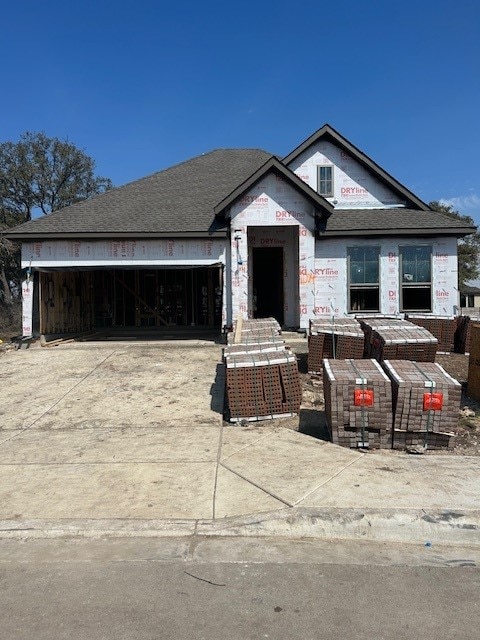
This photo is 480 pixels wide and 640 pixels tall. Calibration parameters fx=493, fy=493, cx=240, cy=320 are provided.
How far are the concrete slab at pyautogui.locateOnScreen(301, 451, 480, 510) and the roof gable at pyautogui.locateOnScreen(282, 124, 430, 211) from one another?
1228 cm

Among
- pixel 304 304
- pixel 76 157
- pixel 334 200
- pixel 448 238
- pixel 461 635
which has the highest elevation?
pixel 76 157

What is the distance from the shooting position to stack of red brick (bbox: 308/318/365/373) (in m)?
9.75

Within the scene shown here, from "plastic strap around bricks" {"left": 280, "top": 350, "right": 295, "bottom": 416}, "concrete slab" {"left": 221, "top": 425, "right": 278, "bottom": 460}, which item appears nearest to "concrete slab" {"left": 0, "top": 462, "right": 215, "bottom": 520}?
"concrete slab" {"left": 221, "top": 425, "right": 278, "bottom": 460}

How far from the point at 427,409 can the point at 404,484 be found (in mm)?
1358

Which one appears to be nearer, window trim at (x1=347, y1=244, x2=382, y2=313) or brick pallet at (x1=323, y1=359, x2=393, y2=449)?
brick pallet at (x1=323, y1=359, x2=393, y2=449)

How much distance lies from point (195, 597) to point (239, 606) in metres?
0.31

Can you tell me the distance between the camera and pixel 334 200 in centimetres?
1652

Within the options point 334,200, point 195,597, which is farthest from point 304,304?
point 195,597

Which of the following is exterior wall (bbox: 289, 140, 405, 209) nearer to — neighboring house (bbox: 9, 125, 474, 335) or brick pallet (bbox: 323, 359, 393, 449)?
neighboring house (bbox: 9, 125, 474, 335)

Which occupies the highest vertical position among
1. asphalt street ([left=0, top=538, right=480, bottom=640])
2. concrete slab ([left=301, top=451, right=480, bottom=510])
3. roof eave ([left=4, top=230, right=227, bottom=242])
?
roof eave ([left=4, top=230, right=227, bottom=242])

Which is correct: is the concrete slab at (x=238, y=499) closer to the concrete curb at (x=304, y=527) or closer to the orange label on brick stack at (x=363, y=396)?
the concrete curb at (x=304, y=527)

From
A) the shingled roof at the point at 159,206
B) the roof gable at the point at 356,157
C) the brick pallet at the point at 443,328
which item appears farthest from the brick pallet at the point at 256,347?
the roof gable at the point at 356,157

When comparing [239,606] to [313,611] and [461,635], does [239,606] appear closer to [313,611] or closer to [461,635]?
[313,611]

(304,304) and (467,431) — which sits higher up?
(304,304)
